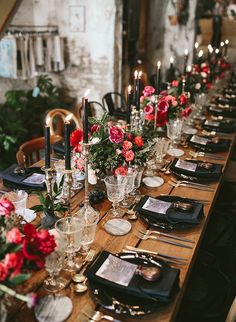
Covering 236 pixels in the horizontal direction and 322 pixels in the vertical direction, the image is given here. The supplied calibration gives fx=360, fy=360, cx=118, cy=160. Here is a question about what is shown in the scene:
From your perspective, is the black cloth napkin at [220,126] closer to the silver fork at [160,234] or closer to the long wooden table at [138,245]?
Result: the long wooden table at [138,245]

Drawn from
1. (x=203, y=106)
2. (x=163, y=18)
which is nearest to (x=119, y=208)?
(x=203, y=106)

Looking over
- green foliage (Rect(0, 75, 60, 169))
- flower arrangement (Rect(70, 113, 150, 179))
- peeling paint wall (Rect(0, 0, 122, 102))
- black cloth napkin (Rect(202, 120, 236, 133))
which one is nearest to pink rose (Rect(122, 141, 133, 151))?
flower arrangement (Rect(70, 113, 150, 179))

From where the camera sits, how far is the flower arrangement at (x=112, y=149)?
1.76m

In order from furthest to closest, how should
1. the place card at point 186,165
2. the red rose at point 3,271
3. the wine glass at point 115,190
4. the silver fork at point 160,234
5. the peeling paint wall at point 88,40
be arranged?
the peeling paint wall at point 88,40 → the place card at point 186,165 → the wine glass at point 115,190 → the silver fork at point 160,234 → the red rose at point 3,271

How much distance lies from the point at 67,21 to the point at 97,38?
0.48m

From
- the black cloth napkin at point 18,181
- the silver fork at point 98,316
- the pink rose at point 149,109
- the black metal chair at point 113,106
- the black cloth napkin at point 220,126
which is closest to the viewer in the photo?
the silver fork at point 98,316

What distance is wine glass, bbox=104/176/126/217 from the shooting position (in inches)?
64.6

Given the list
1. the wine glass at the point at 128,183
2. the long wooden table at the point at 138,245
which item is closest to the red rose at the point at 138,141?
the wine glass at the point at 128,183

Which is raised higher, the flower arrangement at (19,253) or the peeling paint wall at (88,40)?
the peeling paint wall at (88,40)

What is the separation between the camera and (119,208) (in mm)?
1710

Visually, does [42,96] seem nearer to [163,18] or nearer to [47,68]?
[47,68]

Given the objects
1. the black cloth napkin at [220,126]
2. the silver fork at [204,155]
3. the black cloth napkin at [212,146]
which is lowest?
the silver fork at [204,155]

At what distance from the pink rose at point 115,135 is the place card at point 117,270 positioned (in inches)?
24.2

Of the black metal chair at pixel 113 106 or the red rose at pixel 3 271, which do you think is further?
the black metal chair at pixel 113 106
